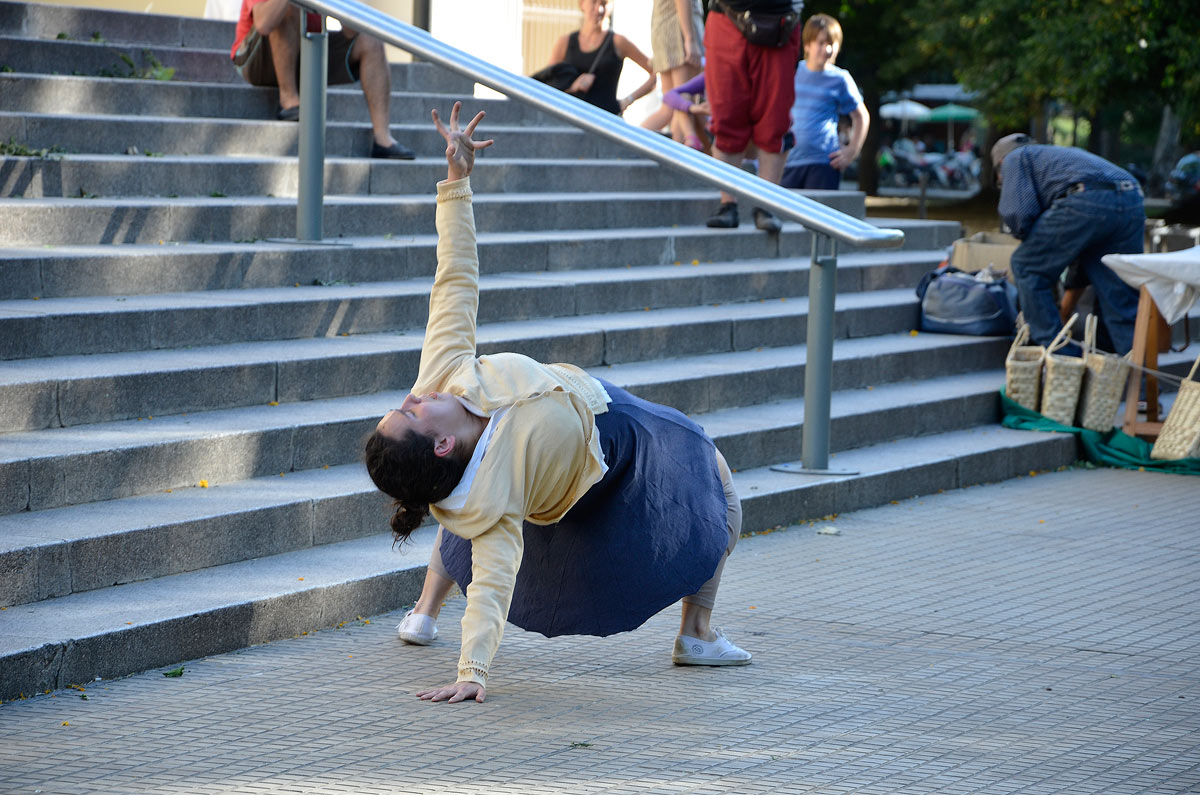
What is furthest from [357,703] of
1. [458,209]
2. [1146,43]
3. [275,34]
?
[1146,43]

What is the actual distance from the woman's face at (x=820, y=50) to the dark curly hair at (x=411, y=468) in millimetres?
8184

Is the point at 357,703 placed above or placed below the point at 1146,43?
below

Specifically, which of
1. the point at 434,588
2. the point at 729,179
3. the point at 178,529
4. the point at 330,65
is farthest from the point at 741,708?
the point at 330,65

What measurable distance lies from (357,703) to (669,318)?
4.42 metres

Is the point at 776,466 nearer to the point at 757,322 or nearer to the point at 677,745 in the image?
the point at 757,322

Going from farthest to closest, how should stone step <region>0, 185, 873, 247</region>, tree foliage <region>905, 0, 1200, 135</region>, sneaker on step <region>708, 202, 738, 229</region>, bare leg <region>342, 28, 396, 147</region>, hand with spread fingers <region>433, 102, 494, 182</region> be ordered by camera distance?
tree foliage <region>905, 0, 1200, 135</region>
sneaker on step <region>708, 202, 738, 229</region>
bare leg <region>342, 28, 396, 147</region>
stone step <region>0, 185, 873, 247</region>
hand with spread fingers <region>433, 102, 494, 182</region>

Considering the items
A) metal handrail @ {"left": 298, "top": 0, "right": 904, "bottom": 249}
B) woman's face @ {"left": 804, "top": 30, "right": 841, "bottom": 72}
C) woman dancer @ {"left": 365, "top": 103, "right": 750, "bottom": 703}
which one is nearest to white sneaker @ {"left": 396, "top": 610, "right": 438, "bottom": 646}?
woman dancer @ {"left": 365, "top": 103, "right": 750, "bottom": 703}

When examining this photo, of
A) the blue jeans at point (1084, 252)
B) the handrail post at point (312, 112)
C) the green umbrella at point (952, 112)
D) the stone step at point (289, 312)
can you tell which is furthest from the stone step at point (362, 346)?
the green umbrella at point (952, 112)

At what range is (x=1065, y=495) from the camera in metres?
7.79

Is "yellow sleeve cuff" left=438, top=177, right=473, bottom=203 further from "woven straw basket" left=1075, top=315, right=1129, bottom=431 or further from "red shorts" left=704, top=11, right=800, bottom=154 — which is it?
"red shorts" left=704, top=11, right=800, bottom=154

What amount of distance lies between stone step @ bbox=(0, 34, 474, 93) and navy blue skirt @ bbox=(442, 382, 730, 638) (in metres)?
4.96

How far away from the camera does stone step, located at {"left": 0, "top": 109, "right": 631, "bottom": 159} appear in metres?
7.57

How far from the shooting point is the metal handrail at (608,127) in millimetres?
6824

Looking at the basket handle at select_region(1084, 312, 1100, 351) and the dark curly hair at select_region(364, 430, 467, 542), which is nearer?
the dark curly hair at select_region(364, 430, 467, 542)
